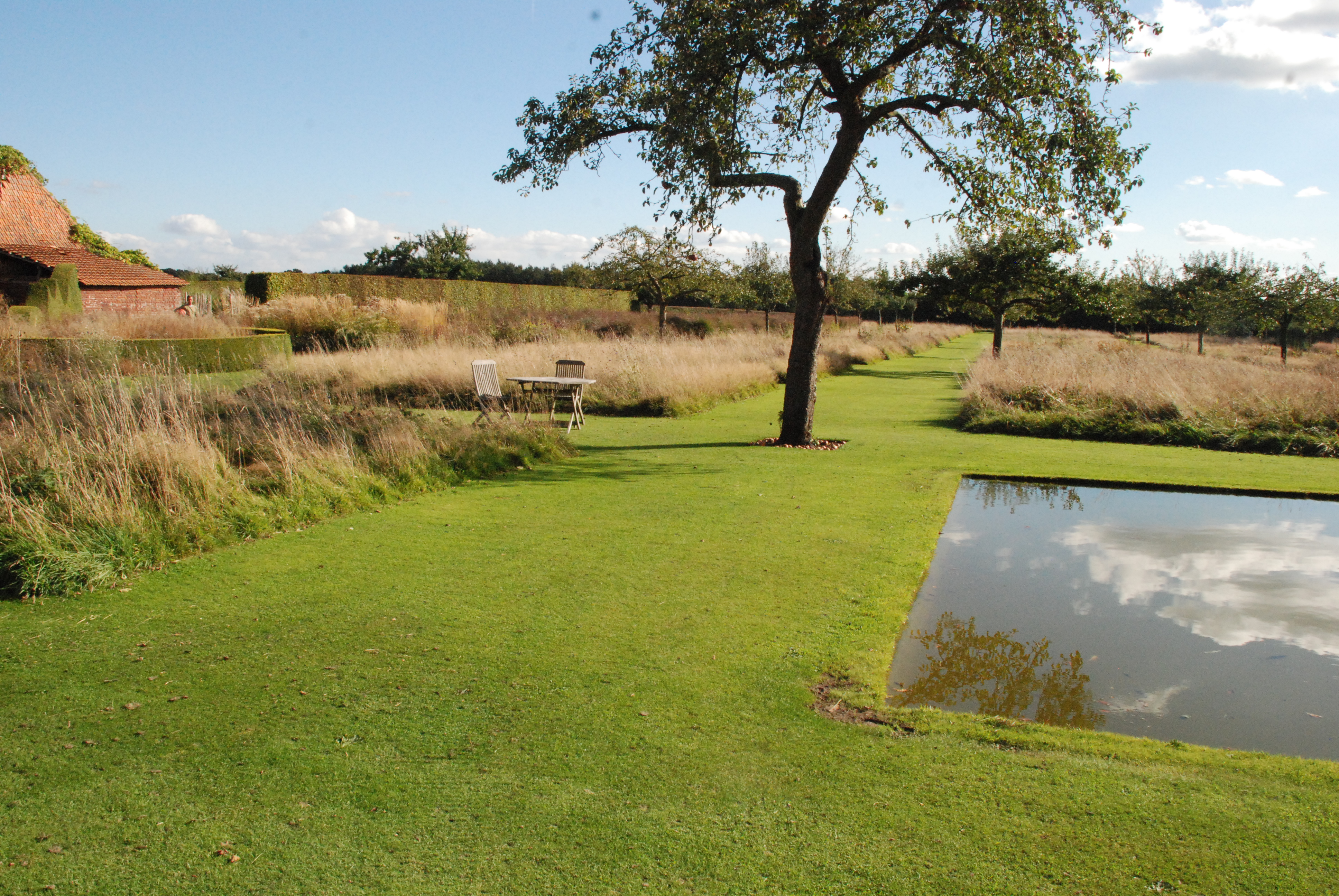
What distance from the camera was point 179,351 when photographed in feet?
56.0

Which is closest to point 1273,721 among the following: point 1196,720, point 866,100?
point 1196,720

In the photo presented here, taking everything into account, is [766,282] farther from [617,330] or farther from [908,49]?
[908,49]

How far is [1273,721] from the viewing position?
141 inches

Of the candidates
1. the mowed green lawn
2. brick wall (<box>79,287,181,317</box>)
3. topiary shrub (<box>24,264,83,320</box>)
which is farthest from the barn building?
the mowed green lawn

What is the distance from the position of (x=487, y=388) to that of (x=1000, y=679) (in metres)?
8.61

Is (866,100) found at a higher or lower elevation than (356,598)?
higher

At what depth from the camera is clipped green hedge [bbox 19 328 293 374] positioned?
12766mm

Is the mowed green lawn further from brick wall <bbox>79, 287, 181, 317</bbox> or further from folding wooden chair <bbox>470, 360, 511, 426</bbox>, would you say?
brick wall <bbox>79, 287, 181, 317</bbox>

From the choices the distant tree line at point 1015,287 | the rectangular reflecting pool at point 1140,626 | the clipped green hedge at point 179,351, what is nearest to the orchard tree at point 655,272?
the distant tree line at point 1015,287

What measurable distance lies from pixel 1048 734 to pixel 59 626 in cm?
467

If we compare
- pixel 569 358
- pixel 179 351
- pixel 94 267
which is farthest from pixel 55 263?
pixel 569 358

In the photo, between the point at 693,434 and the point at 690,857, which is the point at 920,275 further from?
the point at 690,857

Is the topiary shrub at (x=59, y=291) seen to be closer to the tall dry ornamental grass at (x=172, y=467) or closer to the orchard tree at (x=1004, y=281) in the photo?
the tall dry ornamental grass at (x=172, y=467)

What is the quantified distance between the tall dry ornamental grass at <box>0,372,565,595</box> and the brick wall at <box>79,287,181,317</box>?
19.8 metres
